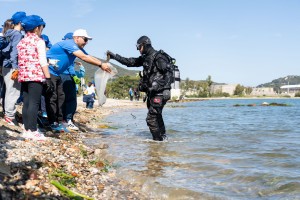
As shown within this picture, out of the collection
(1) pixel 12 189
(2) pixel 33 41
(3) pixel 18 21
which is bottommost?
(1) pixel 12 189

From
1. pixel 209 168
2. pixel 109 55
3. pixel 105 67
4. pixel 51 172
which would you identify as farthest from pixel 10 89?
pixel 209 168

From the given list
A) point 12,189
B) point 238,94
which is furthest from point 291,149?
point 238,94

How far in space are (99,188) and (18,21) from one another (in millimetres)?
3980

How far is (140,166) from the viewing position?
208 inches

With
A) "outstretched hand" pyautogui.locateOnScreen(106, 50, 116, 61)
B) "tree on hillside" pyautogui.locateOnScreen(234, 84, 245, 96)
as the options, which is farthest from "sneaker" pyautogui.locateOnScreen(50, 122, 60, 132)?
"tree on hillside" pyautogui.locateOnScreen(234, 84, 245, 96)

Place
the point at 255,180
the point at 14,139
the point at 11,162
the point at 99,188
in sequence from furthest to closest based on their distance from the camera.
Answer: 1. the point at 14,139
2. the point at 255,180
3. the point at 99,188
4. the point at 11,162

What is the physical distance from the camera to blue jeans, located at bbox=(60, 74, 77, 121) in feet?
23.8

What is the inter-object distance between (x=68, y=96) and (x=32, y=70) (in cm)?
216

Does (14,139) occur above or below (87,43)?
below

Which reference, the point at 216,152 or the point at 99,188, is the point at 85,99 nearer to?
the point at 216,152

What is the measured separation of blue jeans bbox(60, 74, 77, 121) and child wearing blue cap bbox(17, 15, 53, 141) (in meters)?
1.75

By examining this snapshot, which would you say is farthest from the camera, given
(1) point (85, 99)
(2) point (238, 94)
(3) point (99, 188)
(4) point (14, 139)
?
(2) point (238, 94)

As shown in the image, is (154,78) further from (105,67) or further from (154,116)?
(105,67)

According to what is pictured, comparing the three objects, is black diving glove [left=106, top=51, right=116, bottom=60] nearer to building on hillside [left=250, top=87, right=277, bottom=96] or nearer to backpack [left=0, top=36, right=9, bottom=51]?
backpack [left=0, top=36, right=9, bottom=51]
